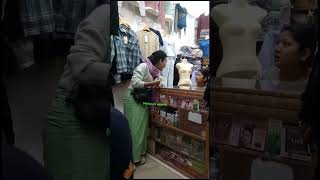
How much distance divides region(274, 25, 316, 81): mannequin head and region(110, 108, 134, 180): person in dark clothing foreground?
475 mm

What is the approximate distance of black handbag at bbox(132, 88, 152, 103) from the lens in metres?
0.95

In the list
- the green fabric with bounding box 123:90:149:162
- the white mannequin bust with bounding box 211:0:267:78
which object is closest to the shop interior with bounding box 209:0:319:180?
the white mannequin bust with bounding box 211:0:267:78

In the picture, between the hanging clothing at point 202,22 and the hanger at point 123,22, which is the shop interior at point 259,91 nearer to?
the hanging clothing at point 202,22

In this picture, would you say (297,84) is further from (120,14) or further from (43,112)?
(43,112)

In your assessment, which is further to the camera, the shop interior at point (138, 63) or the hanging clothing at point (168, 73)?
the hanging clothing at point (168, 73)

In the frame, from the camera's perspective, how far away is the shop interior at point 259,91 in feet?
2.64

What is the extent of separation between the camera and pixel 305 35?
795mm

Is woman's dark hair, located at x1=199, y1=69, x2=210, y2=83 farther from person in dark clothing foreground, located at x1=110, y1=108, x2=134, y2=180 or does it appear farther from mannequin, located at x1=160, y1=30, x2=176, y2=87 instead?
person in dark clothing foreground, located at x1=110, y1=108, x2=134, y2=180

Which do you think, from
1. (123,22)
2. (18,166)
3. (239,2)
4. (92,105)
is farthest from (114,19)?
(18,166)

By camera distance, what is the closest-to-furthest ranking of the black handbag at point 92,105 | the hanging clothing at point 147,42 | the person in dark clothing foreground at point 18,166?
the person in dark clothing foreground at point 18,166 < the black handbag at point 92,105 < the hanging clothing at point 147,42

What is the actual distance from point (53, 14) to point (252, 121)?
2.03ft

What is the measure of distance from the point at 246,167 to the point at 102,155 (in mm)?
419

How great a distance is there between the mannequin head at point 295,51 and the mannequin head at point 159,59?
1.08 feet

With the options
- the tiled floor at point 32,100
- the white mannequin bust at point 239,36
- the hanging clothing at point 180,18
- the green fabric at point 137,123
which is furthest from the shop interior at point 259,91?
the tiled floor at point 32,100
